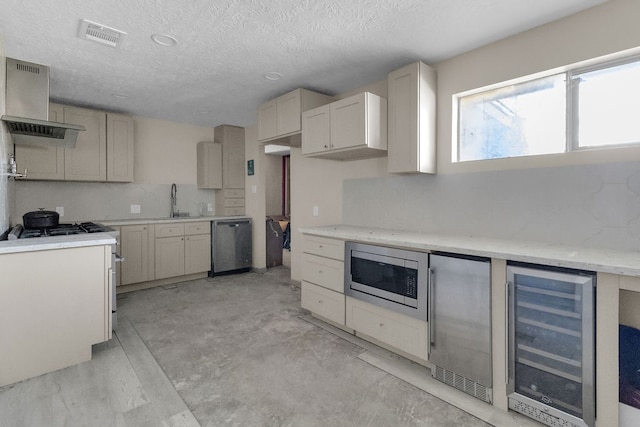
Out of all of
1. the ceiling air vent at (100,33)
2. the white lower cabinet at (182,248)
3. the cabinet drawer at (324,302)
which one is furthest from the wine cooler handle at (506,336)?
the white lower cabinet at (182,248)

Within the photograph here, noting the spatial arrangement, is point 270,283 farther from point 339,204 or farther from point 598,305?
point 598,305

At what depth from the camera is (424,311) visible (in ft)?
6.92

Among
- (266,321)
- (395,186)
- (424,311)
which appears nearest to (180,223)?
(266,321)

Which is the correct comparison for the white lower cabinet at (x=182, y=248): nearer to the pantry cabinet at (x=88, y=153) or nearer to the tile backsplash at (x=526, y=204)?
the pantry cabinet at (x=88, y=153)

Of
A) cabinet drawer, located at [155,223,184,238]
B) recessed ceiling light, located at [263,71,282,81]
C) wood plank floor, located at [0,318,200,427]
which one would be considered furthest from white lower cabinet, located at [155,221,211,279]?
recessed ceiling light, located at [263,71,282,81]

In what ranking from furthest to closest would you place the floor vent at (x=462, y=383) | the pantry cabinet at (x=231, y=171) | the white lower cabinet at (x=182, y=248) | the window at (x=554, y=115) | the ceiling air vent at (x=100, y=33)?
1. the pantry cabinet at (x=231, y=171)
2. the white lower cabinet at (x=182, y=248)
3. the ceiling air vent at (x=100, y=33)
4. the window at (x=554, y=115)
5. the floor vent at (x=462, y=383)

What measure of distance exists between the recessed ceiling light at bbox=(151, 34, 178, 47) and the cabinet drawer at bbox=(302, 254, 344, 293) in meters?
2.20

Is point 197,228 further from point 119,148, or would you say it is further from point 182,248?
point 119,148

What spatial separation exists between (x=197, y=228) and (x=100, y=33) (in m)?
2.77

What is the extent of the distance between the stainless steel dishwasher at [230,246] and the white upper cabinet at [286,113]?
5.33ft

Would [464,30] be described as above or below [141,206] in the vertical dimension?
above

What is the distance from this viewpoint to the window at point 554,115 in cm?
195

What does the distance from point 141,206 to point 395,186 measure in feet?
12.5

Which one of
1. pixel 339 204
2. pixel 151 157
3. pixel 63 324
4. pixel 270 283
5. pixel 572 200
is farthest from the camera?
pixel 151 157
